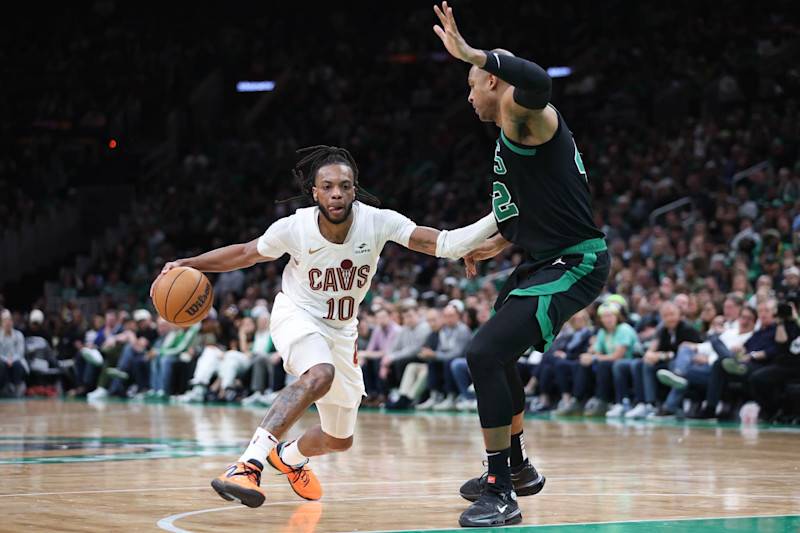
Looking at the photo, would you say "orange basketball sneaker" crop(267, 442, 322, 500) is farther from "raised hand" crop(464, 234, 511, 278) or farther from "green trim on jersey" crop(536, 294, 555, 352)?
"green trim on jersey" crop(536, 294, 555, 352)

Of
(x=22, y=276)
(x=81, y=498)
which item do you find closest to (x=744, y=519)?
(x=81, y=498)

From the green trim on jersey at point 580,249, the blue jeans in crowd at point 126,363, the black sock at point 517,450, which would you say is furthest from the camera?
the blue jeans in crowd at point 126,363

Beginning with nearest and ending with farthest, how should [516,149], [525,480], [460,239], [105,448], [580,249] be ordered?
[516,149] < [580,249] < [460,239] < [525,480] < [105,448]

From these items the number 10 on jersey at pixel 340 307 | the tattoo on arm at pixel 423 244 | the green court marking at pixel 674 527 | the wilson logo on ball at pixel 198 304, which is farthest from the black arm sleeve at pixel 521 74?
the wilson logo on ball at pixel 198 304

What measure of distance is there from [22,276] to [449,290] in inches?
491

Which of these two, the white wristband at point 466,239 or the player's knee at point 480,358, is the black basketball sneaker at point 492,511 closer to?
the player's knee at point 480,358

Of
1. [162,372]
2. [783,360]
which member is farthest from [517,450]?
[162,372]

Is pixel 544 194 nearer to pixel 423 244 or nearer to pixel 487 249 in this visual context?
pixel 487 249

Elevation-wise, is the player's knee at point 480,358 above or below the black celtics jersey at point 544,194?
below

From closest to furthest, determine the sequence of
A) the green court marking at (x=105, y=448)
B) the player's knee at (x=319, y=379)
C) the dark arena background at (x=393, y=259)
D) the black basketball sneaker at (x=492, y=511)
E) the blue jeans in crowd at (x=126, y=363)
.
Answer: the black basketball sneaker at (x=492, y=511)
the player's knee at (x=319, y=379)
the dark arena background at (x=393, y=259)
the green court marking at (x=105, y=448)
the blue jeans in crowd at (x=126, y=363)

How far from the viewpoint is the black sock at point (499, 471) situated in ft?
17.2

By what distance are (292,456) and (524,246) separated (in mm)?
1705

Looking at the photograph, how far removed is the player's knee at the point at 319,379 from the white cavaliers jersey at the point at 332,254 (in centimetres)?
40

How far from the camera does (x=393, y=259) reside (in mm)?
20719
